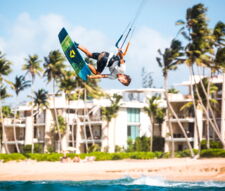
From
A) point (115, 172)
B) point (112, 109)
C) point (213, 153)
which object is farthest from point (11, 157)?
point (213, 153)

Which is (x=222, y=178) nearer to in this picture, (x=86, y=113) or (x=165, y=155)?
(x=165, y=155)

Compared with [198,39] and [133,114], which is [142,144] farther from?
[198,39]

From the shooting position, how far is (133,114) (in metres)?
63.0

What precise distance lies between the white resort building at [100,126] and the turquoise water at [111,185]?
24.1m

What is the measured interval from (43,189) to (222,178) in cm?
1400

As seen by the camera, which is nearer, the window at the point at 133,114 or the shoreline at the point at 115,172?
the shoreline at the point at 115,172

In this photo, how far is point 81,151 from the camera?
63.8m

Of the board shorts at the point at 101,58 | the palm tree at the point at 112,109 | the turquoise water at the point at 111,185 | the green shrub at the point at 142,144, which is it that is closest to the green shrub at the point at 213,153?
the turquoise water at the point at 111,185

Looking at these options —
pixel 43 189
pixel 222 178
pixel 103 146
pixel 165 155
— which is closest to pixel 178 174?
pixel 222 178

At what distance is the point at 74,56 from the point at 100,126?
5128 centimetres

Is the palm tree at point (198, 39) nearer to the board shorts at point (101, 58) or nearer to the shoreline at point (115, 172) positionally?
Answer: the shoreline at point (115, 172)

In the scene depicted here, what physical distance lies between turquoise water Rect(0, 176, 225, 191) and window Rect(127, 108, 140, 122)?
2709cm

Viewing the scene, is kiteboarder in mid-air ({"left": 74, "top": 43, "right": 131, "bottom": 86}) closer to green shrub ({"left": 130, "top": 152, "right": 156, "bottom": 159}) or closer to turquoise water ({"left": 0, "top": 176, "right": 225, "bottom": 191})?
turquoise water ({"left": 0, "top": 176, "right": 225, "bottom": 191})

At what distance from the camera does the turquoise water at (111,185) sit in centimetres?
3186
